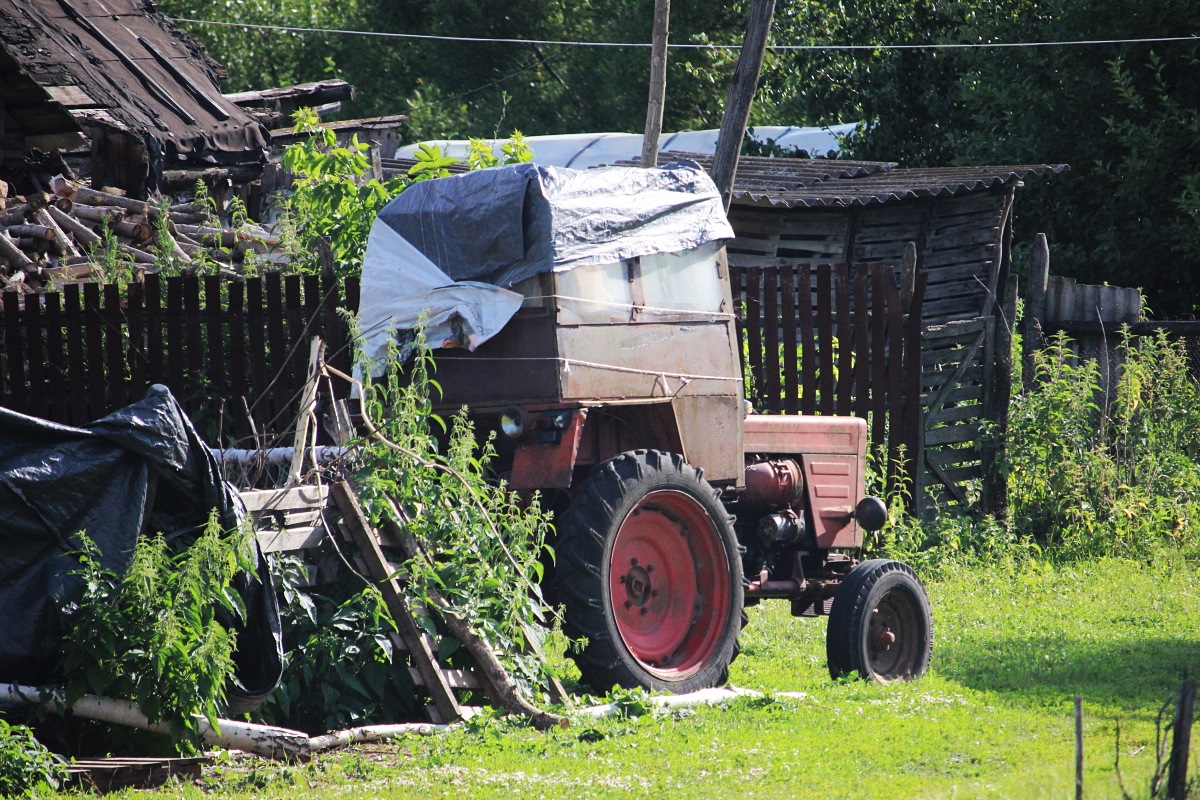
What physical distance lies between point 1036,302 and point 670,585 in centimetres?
653

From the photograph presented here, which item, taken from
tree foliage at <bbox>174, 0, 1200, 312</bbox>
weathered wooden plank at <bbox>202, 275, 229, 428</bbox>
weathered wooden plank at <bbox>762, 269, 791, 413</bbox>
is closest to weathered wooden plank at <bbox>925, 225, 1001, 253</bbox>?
tree foliage at <bbox>174, 0, 1200, 312</bbox>

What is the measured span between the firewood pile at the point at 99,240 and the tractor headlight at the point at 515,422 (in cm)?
442

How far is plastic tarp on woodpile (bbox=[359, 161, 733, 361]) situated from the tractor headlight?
15.1 inches

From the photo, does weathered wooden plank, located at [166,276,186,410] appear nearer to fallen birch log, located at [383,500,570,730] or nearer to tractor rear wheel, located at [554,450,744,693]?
fallen birch log, located at [383,500,570,730]

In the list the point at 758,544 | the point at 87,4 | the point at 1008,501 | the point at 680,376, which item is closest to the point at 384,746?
the point at 680,376

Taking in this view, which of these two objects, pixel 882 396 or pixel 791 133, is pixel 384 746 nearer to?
pixel 882 396

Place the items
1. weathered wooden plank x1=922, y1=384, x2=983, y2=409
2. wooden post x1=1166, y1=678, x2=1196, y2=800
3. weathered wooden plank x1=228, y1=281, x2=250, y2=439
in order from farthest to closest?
1. weathered wooden plank x1=922, y1=384, x2=983, y2=409
2. weathered wooden plank x1=228, y1=281, x2=250, y2=439
3. wooden post x1=1166, y1=678, x2=1196, y2=800

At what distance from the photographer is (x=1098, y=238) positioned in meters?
17.9

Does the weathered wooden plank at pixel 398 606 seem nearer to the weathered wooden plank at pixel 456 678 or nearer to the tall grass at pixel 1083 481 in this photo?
the weathered wooden plank at pixel 456 678

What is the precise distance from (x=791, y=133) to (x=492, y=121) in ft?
42.4

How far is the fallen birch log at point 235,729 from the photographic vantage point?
16.1ft

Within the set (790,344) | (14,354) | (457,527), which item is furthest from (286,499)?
(790,344)

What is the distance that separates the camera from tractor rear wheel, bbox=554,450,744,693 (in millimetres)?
6113

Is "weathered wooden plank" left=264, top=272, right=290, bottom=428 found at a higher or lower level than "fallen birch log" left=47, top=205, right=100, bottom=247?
lower
